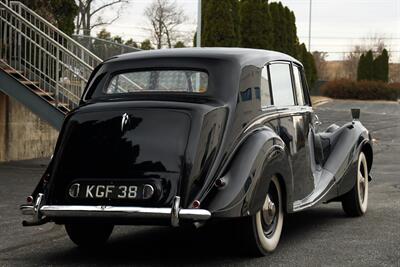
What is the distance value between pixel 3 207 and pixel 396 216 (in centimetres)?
481

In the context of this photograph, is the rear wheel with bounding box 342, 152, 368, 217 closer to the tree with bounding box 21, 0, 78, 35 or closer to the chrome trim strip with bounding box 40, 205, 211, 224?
the chrome trim strip with bounding box 40, 205, 211, 224

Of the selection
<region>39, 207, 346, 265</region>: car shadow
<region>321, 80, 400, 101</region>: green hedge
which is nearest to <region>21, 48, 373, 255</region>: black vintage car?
<region>39, 207, 346, 265</region>: car shadow

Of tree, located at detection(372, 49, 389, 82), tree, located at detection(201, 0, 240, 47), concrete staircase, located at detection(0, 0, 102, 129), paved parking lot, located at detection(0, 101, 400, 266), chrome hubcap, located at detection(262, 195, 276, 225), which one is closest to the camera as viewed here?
paved parking lot, located at detection(0, 101, 400, 266)

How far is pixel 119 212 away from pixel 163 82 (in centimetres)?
147

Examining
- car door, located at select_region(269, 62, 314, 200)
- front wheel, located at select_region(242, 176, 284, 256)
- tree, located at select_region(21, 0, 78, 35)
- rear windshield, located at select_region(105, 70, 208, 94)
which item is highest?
tree, located at select_region(21, 0, 78, 35)

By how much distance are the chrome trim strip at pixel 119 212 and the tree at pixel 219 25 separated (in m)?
25.0

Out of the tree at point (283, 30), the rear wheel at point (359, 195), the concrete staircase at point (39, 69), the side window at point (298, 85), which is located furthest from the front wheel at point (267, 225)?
the tree at point (283, 30)

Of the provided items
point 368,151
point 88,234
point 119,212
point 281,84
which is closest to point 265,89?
point 281,84

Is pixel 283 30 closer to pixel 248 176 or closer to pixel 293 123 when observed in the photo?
pixel 293 123

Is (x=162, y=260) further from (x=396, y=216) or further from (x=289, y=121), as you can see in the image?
(x=396, y=216)

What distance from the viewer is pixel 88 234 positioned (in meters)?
6.67

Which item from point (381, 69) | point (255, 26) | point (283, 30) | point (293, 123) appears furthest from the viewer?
point (381, 69)

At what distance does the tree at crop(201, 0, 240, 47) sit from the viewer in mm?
30500

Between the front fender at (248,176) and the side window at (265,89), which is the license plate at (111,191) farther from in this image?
the side window at (265,89)
